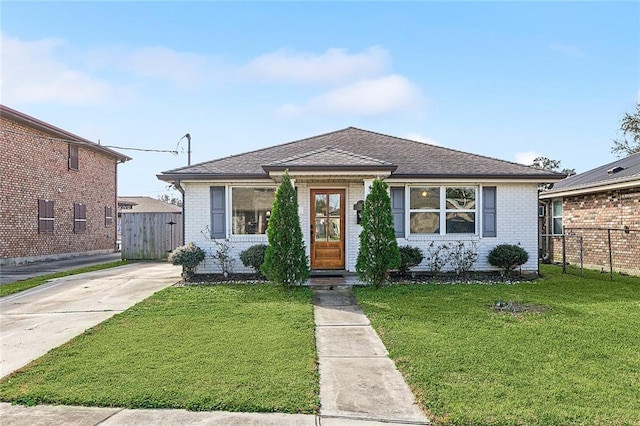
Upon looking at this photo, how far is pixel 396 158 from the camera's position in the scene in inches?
456

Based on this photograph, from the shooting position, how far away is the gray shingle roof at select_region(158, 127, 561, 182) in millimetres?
10047

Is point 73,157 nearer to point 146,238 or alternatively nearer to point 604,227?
point 146,238

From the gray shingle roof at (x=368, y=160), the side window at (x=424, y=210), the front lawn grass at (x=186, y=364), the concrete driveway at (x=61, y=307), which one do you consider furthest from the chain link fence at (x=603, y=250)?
the concrete driveway at (x=61, y=307)

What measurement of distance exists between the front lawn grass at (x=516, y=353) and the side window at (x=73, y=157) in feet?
53.7

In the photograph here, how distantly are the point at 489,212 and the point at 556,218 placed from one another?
6.31 m

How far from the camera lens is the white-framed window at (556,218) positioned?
1502 centimetres

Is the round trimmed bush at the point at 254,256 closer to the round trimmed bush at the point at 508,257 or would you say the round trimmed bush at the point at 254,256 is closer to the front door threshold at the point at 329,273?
the front door threshold at the point at 329,273

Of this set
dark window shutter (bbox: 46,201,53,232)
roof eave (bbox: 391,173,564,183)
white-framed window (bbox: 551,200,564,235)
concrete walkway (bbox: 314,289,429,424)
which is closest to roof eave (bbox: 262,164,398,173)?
roof eave (bbox: 391,173,564,183)

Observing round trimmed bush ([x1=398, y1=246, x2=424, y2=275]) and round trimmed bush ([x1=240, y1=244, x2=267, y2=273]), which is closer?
round trimmed bush ([x1=240, y1=244, x2=267, y2=273])

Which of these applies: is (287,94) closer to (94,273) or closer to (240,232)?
(240,232)

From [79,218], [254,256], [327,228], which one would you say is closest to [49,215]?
[79,218]

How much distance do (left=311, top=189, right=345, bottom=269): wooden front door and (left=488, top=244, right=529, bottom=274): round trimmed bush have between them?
395 cm

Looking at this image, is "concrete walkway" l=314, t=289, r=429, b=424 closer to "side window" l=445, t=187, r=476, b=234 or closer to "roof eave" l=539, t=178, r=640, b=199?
"side window" l=445, t=187, r=476, b=234

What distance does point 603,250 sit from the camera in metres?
12.2
